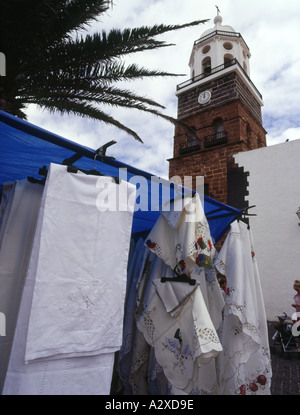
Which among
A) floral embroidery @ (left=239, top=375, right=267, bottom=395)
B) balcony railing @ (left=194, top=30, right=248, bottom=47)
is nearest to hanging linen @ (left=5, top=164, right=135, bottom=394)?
floral embroidery @ (left=239, top=375, right=267, bottom=395)

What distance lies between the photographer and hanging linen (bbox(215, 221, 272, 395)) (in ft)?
7.34

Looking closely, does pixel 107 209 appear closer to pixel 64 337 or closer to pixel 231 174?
pixel 64 337

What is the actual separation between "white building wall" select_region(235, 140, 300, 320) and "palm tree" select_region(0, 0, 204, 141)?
5.05 m

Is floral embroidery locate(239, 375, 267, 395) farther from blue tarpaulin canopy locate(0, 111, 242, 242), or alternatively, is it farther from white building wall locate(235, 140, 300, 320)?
white building wall locate(235, 140, 300, 320)

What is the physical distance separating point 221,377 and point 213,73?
12.0m

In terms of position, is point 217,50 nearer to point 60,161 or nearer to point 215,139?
point 215,139

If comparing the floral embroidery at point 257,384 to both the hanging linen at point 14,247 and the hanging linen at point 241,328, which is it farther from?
the hanging linen at point 14,247

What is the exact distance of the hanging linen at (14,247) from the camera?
153 centimetres

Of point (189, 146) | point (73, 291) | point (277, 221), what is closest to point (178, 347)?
point (73, 291)

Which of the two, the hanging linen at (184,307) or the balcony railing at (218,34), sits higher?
the balcony railing at (218,34)

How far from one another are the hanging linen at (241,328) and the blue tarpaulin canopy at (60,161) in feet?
2.11

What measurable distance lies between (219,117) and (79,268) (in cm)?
1056

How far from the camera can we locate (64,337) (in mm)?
1364

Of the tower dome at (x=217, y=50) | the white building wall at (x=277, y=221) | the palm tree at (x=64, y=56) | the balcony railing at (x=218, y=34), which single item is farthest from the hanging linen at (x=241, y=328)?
the balcony railing at (x=218, y=34)
